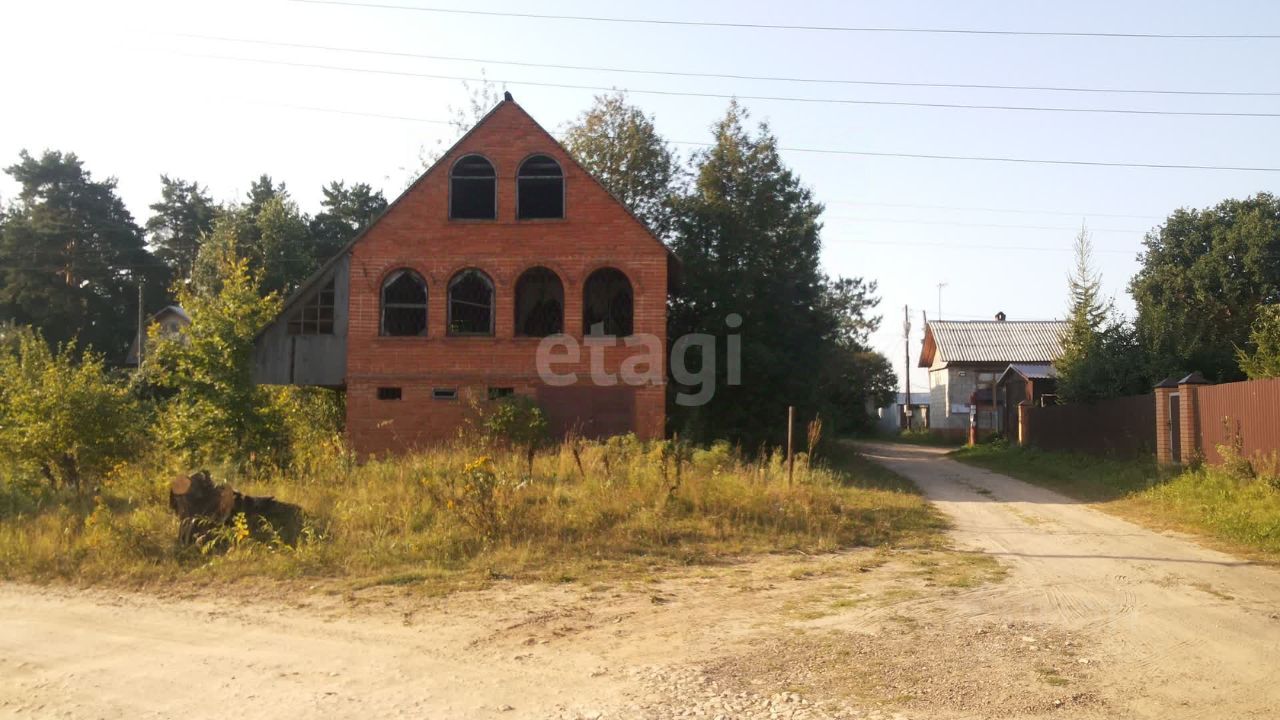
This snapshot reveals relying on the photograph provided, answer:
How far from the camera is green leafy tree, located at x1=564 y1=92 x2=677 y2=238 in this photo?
32219 mm

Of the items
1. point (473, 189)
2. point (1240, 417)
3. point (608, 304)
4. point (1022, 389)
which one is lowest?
point (1240, 417)

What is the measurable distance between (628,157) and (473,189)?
11.0 m

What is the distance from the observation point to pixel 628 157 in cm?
3256

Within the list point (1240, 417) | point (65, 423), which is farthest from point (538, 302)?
point (1240, 417)

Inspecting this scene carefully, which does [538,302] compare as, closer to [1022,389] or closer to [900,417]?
[1022,389]

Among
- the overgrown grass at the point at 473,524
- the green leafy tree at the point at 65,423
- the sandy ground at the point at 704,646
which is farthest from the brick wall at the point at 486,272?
the sandy ground at the point at 704,646

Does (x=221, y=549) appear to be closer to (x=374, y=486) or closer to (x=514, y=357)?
(x=374, y=486)

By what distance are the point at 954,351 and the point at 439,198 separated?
3378 cm

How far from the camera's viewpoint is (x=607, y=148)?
3303 cm

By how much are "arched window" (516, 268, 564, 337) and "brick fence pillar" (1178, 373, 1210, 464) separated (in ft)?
43.8

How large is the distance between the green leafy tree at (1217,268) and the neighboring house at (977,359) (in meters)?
7.64

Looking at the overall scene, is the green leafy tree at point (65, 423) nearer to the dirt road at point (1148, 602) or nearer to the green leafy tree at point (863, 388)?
the dirt road at point (1148, 602)

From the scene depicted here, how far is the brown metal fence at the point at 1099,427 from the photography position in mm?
21688

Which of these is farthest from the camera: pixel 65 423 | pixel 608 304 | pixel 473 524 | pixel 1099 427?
pixel 1099 427
